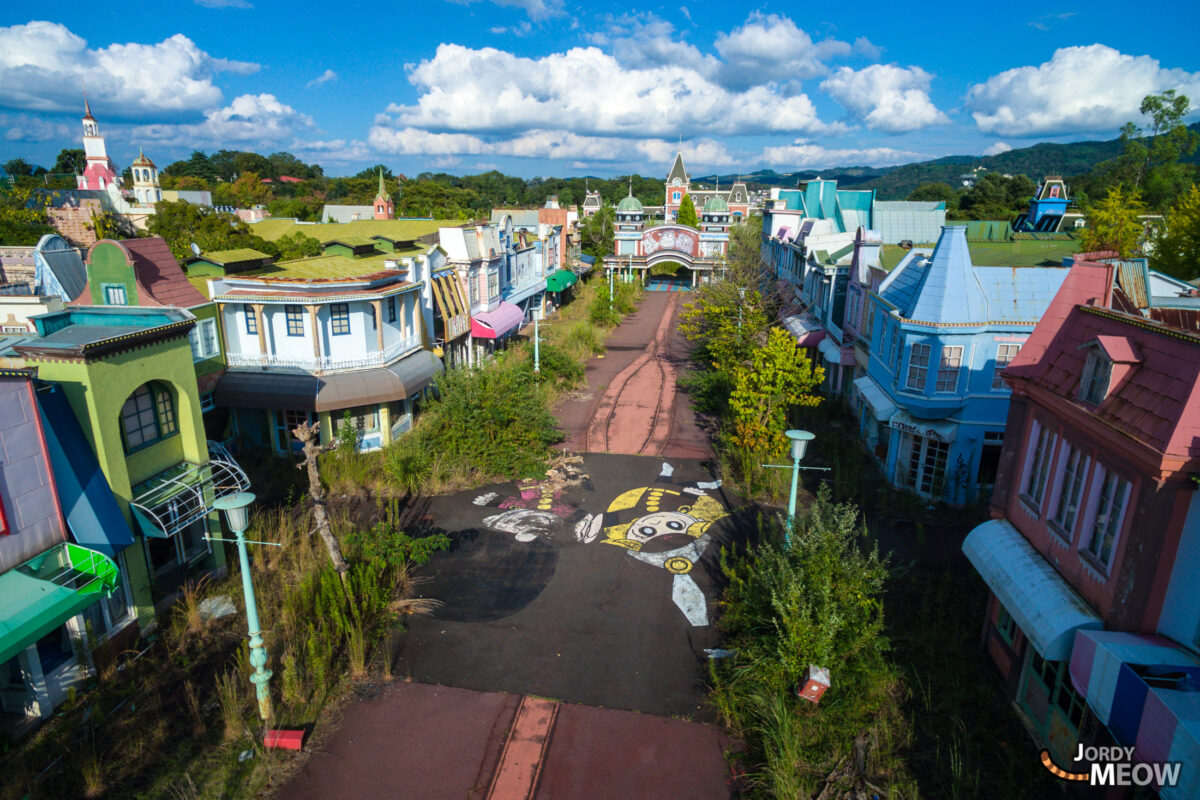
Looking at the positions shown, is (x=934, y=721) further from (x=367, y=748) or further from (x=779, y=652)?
(x=367, y=748)

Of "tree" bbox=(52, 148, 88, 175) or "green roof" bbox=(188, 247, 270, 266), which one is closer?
"green roof" bbox=(188, 247, 270, 266)

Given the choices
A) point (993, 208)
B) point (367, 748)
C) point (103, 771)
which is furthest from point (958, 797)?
point (993, 208)

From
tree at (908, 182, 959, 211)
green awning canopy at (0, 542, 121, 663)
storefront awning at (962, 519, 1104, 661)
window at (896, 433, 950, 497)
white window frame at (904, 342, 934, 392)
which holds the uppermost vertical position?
tree at (908, 182, 959, 211)

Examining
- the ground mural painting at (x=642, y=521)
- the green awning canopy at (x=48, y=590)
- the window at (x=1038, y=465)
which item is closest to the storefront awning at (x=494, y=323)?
the ground mural painting at (x=642, y=521)

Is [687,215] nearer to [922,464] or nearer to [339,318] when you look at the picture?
[339,318]

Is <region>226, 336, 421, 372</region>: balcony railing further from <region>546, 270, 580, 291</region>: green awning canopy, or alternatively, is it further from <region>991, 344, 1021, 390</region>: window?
<region>546, 270, 580, 291</region>: green awning canopy

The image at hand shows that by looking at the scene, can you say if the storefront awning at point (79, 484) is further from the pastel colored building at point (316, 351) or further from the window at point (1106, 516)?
the window at point (1106, 516)

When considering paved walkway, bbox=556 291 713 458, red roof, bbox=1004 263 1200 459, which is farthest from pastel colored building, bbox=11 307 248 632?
red roof, bbox=1004 263 1200 459
